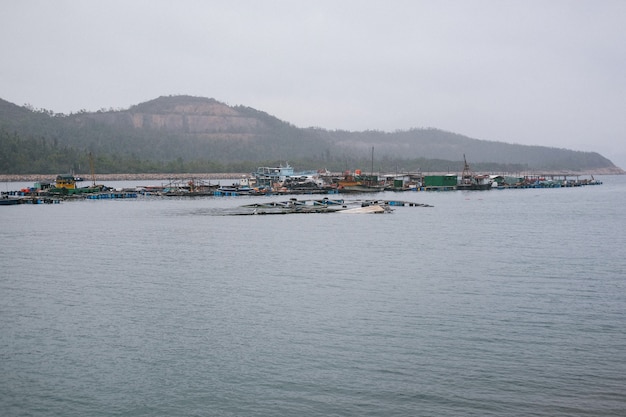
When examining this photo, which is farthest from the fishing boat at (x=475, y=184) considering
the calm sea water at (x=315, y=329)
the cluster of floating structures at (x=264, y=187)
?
the calm sea water at (x=315, y=329)

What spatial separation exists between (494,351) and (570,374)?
2.54m

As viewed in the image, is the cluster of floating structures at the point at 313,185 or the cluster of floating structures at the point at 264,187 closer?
the cluster of floating structures at the point at 264,187

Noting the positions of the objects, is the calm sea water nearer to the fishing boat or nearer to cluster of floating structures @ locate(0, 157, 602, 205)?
cluster of floating structures @ locate(0, 157, 602, 205)

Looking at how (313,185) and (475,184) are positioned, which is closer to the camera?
(313,185)

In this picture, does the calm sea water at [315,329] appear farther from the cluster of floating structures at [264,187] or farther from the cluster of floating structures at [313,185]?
the cluster of floating structures at [313,185]

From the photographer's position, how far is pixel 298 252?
42219 mm

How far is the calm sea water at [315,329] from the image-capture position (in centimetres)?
1628

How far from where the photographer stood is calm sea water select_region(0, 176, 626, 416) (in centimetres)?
1628

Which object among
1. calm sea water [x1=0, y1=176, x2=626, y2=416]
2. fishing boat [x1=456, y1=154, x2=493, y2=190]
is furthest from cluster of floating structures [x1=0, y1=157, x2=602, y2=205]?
calm sea water [x1=0, y1=176, x2=626, y2=416]

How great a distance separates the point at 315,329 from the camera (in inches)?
882

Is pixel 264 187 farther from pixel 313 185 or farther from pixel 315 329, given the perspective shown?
pixel 315 329

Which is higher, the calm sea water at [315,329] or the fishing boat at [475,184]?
the fishing boat at [475,184]

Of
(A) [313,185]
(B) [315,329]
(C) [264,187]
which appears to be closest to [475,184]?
(A) [313,185]

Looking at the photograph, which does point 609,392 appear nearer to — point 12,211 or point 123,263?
point 123,263
